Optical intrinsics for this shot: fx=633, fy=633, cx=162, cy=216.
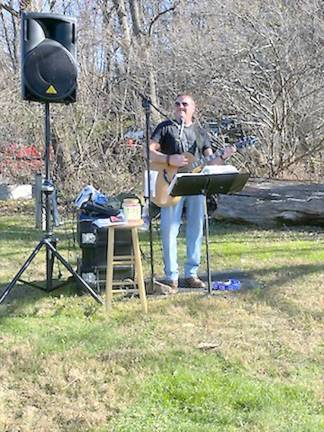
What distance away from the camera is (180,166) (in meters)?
4.91

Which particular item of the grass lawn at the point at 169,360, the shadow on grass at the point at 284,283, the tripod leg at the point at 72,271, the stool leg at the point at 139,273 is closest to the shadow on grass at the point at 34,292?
the grass lawn at the point at 169,360

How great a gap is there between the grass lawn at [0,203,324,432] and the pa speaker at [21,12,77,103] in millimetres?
1606

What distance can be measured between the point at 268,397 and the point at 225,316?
135 centimetres

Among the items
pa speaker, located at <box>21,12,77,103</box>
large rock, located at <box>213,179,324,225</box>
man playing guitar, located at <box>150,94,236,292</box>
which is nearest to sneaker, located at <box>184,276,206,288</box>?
man playing guitar, located at <box>150,94,236,292</box>

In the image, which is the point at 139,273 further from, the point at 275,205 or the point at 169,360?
the point at 275,205

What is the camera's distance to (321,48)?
34.4ft

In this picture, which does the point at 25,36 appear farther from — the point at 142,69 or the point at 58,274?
the point at 142,69

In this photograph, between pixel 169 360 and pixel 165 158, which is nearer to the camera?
pixel 169 360

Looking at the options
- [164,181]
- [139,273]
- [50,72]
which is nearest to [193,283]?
[139,273]

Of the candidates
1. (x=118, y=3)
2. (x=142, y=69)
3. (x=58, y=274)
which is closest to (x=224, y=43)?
(x=142, y=69)

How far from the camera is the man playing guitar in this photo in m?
5.03

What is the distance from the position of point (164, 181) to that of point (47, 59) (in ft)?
4.19

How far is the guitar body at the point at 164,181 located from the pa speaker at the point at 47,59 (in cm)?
87

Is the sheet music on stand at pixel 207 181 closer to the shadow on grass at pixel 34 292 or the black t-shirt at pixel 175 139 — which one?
the black t-shirt at pixel 175 139
